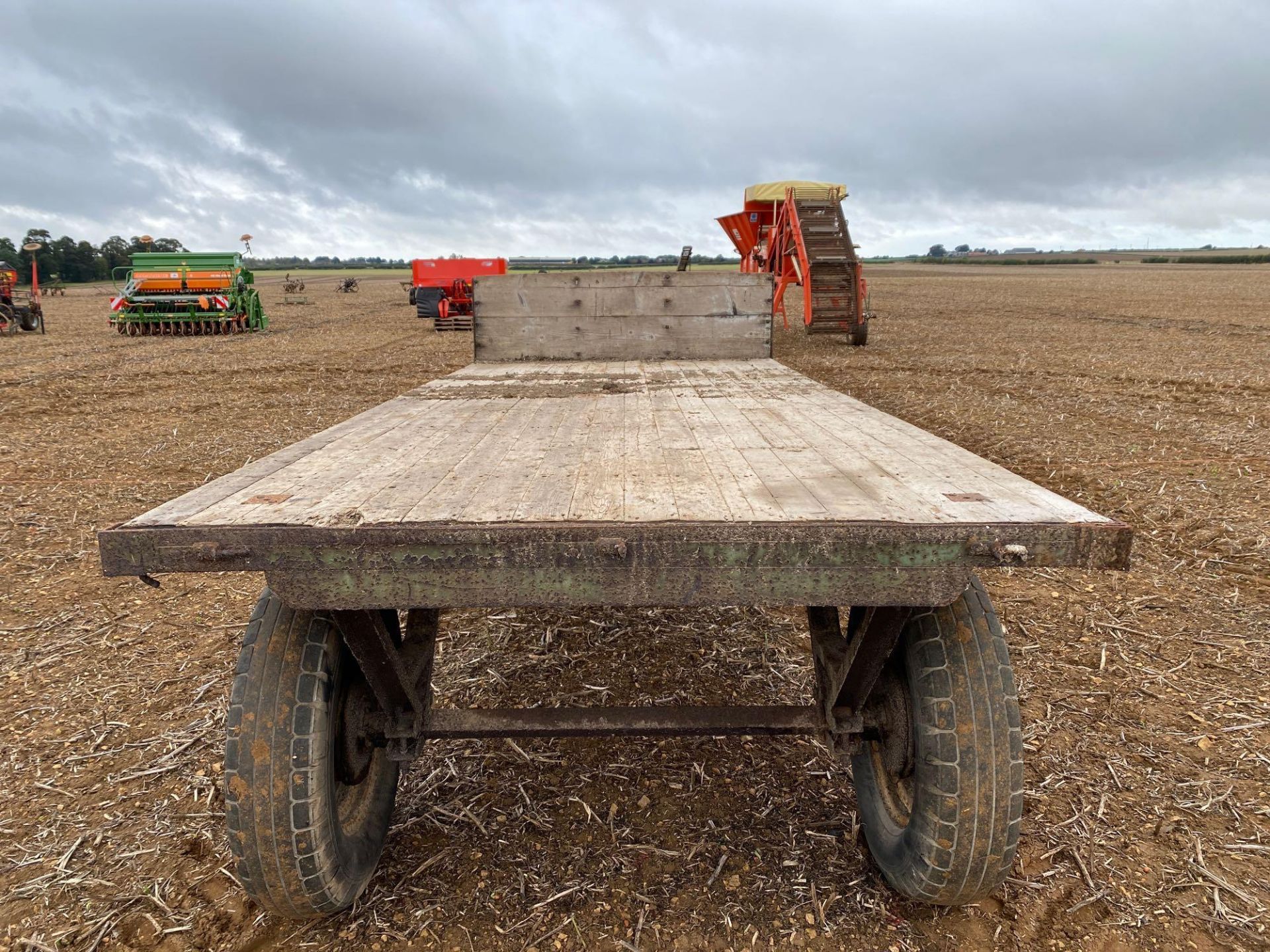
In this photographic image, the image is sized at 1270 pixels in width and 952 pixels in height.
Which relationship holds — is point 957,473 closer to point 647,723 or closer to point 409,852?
point 647,723

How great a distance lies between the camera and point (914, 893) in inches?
87.5

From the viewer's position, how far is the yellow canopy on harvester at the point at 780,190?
53.6 ft

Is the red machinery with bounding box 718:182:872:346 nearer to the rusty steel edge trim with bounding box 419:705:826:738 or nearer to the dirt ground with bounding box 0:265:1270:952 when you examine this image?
the dirt ground with bounding box 0:265:1270:952

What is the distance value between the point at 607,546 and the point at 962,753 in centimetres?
120

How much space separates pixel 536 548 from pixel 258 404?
996 cm

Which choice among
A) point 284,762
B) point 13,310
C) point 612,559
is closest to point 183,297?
point 13,310

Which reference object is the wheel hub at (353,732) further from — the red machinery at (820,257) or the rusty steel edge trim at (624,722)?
the red machinery at (820,257)

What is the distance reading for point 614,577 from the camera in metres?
1.76

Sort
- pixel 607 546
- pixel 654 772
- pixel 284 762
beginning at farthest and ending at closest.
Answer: pixel 654 772, pixel 284 762, pixel 607 546

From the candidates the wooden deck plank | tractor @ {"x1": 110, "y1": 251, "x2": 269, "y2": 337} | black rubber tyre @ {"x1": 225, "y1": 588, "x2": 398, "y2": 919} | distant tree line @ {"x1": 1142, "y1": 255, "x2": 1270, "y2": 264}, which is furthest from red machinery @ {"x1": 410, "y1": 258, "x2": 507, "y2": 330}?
distant tree line @ {"x1": 1142, "y1": 255, "x2": 1270, "y2": 264}

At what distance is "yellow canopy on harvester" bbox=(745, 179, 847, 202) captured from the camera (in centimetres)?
1633

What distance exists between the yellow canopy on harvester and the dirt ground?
11055 millimetres

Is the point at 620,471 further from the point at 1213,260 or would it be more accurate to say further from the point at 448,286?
the point at 1213,260

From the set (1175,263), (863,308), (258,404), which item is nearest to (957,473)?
(258,404)
